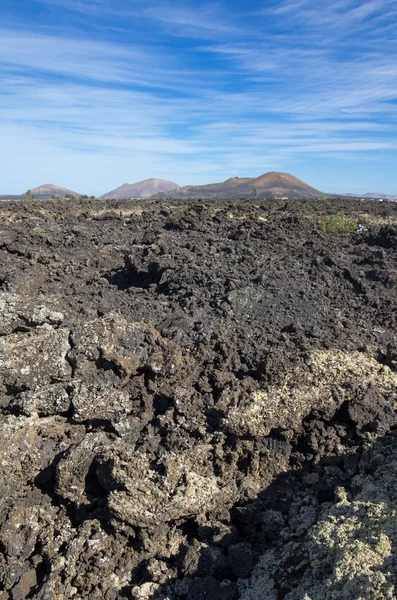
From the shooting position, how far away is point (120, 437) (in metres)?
4.14

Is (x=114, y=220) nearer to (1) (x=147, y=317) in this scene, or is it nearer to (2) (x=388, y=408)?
(1) (x=147, y=317)

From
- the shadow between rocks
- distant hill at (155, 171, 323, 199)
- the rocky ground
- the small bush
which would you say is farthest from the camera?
distant hill at (155, 171, 323, 199)

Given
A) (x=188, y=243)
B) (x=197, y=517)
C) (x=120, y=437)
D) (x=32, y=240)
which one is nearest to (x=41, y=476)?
(x=120, y=437)

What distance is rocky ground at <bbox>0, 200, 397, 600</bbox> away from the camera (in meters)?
3.39

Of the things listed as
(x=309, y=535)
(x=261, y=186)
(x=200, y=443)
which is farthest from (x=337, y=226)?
(x=261, y=186)

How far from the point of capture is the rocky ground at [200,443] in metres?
3.39

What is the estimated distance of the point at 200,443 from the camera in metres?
4.10

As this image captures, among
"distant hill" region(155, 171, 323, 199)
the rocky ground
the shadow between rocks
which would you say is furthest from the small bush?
"distant hill" region(155, 171, 323, 199)

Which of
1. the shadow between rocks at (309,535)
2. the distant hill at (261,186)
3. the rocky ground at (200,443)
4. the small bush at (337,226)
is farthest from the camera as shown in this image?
the distant hill at (261,186)

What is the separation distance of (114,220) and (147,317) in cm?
1036

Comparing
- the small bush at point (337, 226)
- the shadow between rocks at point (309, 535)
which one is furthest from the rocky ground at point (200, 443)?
the small bush at point (337, 226)

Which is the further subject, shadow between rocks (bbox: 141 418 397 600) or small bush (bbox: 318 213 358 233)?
small bush (bbox: 318 213 358 233)

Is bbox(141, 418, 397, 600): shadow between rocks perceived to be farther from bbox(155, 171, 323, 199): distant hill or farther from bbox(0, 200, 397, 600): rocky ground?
bbox(155, 171, 323, 199): distant hill

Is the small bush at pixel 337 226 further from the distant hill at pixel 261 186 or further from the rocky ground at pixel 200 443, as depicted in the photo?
the distant hill at pixel 261 186
